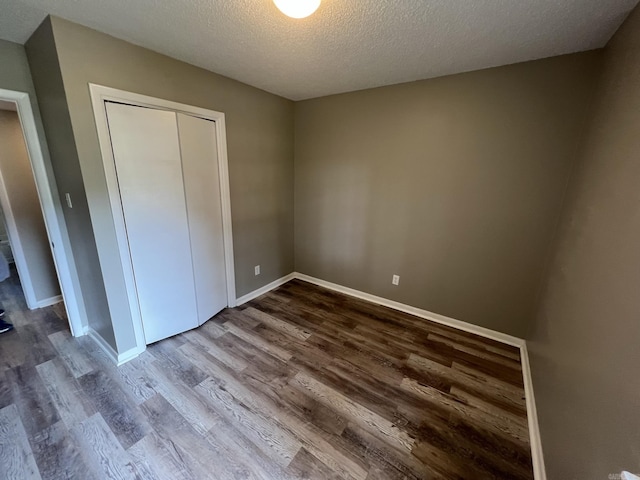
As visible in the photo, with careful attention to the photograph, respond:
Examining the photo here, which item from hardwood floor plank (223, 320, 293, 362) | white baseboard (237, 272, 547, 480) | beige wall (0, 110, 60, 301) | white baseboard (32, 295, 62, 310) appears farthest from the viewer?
white baseboard (32, 295, 62, 310)

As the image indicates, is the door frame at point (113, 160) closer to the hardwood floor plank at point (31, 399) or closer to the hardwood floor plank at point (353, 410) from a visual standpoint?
the hardwood floor plank at point (31, 399)

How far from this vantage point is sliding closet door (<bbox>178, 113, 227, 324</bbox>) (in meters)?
2.15

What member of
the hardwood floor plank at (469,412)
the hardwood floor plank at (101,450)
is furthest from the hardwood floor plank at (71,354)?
the hardwood floor plank at (469,412)

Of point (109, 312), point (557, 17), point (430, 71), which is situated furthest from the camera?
point (430, 71)

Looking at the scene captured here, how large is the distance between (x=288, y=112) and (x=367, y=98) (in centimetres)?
103

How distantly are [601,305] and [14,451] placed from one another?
3039 millimetres

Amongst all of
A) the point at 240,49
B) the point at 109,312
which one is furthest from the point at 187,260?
the point at 240,49

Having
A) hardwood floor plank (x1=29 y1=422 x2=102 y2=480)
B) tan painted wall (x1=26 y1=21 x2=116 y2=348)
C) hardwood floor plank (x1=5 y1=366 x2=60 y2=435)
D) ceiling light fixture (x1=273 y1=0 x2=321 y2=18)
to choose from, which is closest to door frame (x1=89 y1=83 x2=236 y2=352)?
tan painted wall (x1=26 y1=21 x2=116 y2=348)

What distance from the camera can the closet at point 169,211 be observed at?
1821 mm

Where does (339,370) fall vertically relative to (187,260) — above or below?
below

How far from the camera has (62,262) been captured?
2.13 meters

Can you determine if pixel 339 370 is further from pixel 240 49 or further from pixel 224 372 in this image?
pixel 240 49

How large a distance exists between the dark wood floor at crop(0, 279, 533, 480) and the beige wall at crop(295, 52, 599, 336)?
63 cm

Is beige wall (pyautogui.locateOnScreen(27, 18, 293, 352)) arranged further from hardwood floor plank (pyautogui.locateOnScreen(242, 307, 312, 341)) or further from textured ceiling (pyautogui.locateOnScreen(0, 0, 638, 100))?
hardwood floor plank (pyautogui.locateOnScreen(242, 307, 312, 341))
